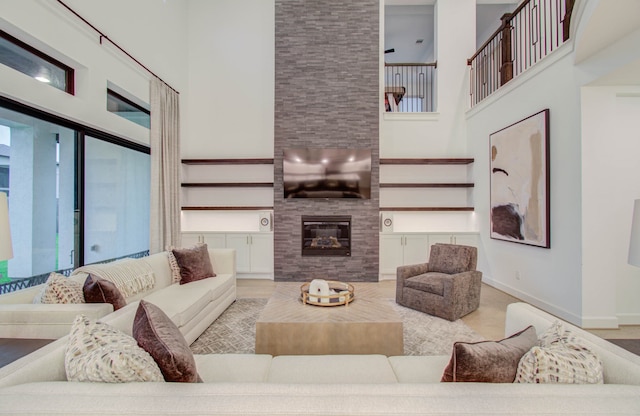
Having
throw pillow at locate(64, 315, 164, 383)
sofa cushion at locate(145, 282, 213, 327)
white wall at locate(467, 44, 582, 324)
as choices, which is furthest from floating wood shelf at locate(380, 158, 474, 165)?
throw pillow at locate(64, 315, 164, 383)

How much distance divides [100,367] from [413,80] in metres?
7.09

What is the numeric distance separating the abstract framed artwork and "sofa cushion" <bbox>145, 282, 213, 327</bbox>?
3.77m

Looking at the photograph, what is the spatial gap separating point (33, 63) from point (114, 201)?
64.8 inches

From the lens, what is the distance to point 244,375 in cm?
157

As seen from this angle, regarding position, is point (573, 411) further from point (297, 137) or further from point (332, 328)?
point (297, 137)

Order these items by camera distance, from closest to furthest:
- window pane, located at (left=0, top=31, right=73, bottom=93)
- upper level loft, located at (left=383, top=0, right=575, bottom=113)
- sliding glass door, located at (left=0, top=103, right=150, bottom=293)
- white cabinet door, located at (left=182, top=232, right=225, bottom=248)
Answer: window pane, located at (left=0, top=31, right=73, bottom=93)
sliding glass door, located at (left=0, top=103, right=150, bottom=293)
upper level loft, located at (left=383, top=0, right=575, bottom=113)
white cabinet door, located at (left=182, top=232, right=225, bottom=248)

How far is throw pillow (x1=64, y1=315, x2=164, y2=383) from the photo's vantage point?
1040 mm

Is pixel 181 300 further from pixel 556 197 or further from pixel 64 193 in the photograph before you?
pixel 556 197

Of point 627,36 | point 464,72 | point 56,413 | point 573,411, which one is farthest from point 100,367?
point 464,72

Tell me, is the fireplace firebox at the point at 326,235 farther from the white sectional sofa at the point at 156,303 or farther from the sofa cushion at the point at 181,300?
the sofa cushion at the point at 181,300

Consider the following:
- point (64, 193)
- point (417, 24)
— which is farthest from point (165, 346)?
point (417, 24)

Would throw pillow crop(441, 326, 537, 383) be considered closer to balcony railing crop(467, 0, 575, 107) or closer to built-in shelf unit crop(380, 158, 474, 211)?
balcony railing crop(467, 0, 575, 107)

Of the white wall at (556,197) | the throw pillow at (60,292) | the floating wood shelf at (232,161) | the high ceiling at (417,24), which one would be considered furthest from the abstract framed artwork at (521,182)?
the throw pillow at (60,292)

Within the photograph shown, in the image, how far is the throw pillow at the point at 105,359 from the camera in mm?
1040
